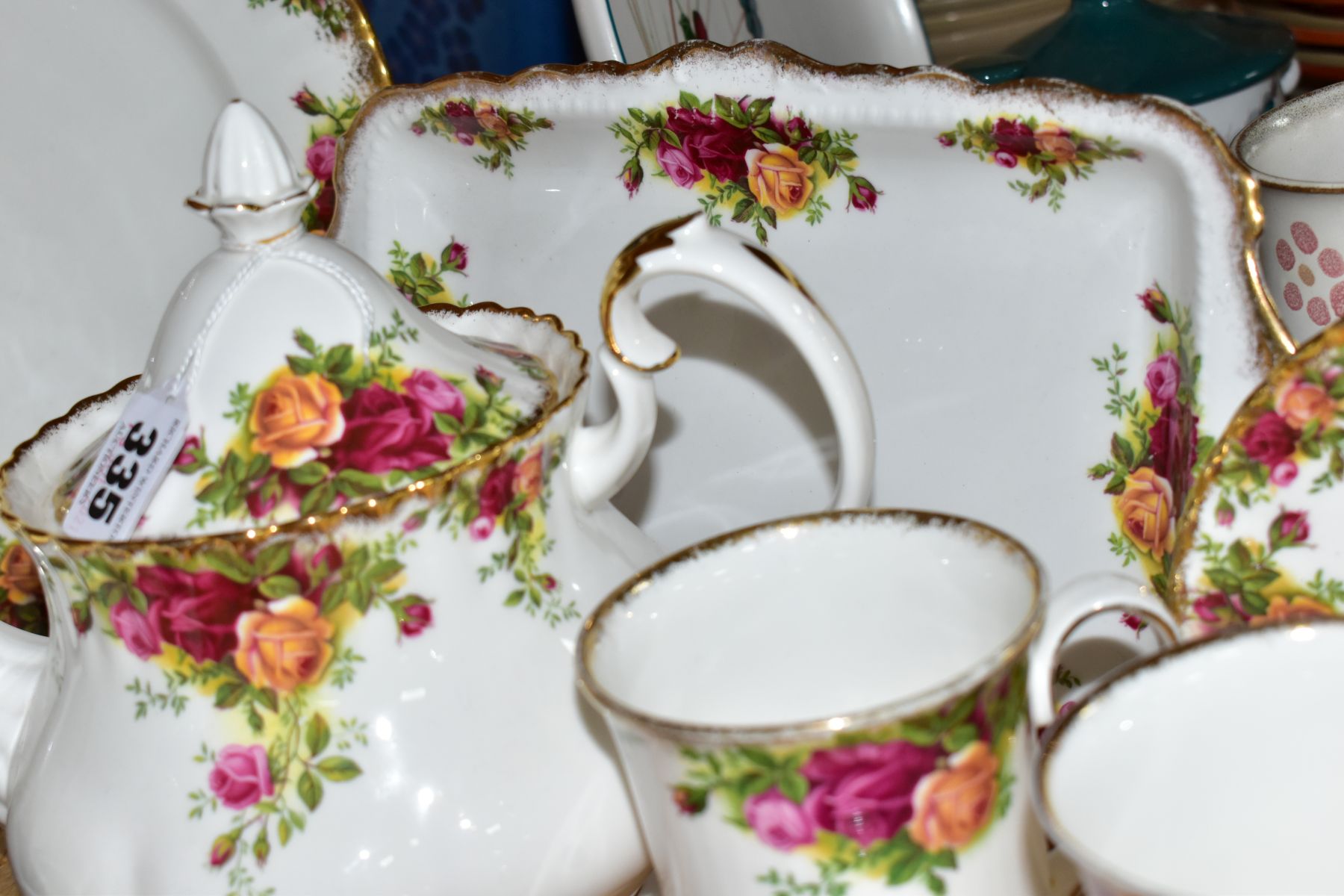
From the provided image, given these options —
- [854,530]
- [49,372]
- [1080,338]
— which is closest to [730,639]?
[854,530]

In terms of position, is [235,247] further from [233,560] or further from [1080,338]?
[1080,338]

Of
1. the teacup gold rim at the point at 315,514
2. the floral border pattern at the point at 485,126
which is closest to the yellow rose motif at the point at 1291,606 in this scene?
the teacup gold rim at the point at 315,514

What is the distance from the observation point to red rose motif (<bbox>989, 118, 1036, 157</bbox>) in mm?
467

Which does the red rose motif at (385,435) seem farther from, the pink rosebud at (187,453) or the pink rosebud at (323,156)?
the pink rosebud at (323,156)

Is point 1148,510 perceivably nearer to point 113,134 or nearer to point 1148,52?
point 1148,52

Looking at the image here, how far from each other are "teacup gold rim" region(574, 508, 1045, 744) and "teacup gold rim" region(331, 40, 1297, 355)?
111 millimetres

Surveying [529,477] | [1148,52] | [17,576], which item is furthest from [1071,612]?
[17,576]

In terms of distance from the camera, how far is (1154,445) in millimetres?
480

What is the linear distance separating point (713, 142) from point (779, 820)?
276mm

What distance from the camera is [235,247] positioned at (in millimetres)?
434

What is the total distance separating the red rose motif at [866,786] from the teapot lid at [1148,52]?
343 mm

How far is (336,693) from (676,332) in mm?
239

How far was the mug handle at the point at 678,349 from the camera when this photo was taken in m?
0.43

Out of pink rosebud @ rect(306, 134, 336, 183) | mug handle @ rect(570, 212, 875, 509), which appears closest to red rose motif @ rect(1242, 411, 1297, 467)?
mug handle @ rect(570, 212, 875, 509)
